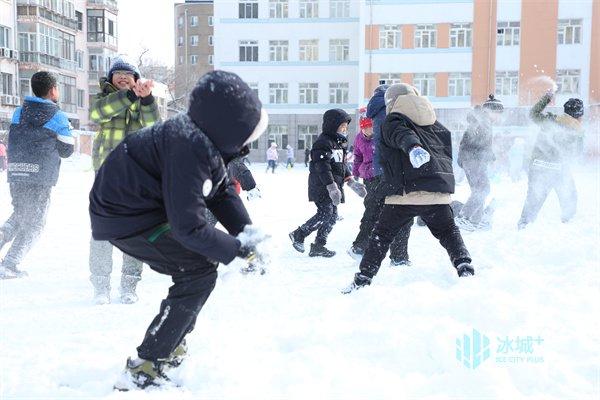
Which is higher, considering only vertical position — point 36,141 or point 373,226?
point 36,141

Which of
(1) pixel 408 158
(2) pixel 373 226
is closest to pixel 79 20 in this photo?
(2) pixel 373 226

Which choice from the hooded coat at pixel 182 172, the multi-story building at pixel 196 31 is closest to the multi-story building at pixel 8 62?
the multi-story building at pixel 196 31

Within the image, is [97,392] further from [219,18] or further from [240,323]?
[219,18]

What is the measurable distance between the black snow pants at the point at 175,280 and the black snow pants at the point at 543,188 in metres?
6.00

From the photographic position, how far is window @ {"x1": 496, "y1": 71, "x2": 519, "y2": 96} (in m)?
37.2

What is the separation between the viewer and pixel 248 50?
43062 mm

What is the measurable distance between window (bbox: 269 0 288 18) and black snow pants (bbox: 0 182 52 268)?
39.3 meters

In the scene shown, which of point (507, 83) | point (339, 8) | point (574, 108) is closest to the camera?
point (574, 108)

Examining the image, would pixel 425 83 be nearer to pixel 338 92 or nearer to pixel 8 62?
pixel 338 92

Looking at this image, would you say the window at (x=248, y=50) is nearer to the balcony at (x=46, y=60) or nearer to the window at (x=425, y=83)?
the window at (x=425, y=83)

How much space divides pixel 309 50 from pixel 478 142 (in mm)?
35324

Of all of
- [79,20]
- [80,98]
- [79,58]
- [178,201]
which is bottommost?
[178,201]

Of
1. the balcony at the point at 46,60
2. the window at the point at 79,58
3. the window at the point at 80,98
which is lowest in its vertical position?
the window at the point at 80,98

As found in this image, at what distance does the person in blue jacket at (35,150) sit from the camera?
5246 mm
